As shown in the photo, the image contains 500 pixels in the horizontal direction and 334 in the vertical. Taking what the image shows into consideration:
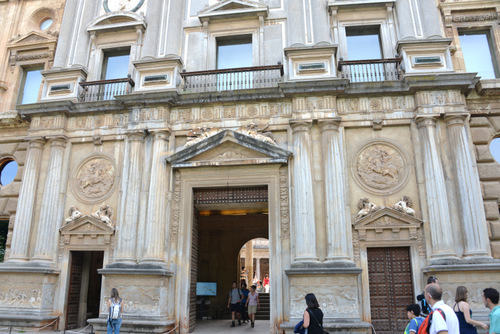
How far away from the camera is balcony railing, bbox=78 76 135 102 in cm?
1441

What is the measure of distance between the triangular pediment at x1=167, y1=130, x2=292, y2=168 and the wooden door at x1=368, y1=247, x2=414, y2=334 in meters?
4.67

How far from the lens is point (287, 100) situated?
13.1 m

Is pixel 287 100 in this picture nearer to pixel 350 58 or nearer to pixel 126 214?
pixel 350 58

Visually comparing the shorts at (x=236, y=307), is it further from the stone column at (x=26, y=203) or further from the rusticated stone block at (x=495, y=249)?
the rusticated stone block at (x=495, y=249)

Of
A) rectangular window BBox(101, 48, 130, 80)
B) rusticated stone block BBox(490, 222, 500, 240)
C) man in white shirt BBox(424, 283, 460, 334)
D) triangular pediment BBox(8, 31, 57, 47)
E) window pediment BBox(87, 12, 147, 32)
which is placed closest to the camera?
man in white shirt BBox(424, 283, 460, 334)

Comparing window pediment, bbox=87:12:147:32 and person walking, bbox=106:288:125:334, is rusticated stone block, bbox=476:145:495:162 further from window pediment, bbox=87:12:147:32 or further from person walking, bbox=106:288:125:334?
window pediment, bbox=87:12:147:32

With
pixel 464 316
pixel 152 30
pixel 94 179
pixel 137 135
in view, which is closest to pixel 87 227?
pixel 94 179

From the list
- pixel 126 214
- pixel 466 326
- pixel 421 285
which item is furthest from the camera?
pixel 126 214

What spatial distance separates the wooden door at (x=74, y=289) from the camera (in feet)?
43.0

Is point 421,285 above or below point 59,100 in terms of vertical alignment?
below

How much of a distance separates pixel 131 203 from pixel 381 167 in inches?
321

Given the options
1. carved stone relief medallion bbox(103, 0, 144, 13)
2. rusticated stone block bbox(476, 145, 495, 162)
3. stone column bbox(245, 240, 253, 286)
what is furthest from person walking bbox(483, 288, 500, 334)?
stone column bbox(245, 240, 253, 286)

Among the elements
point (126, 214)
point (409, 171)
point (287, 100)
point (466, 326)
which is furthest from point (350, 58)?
point (466, 326)

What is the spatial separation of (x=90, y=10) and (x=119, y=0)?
1.27m
